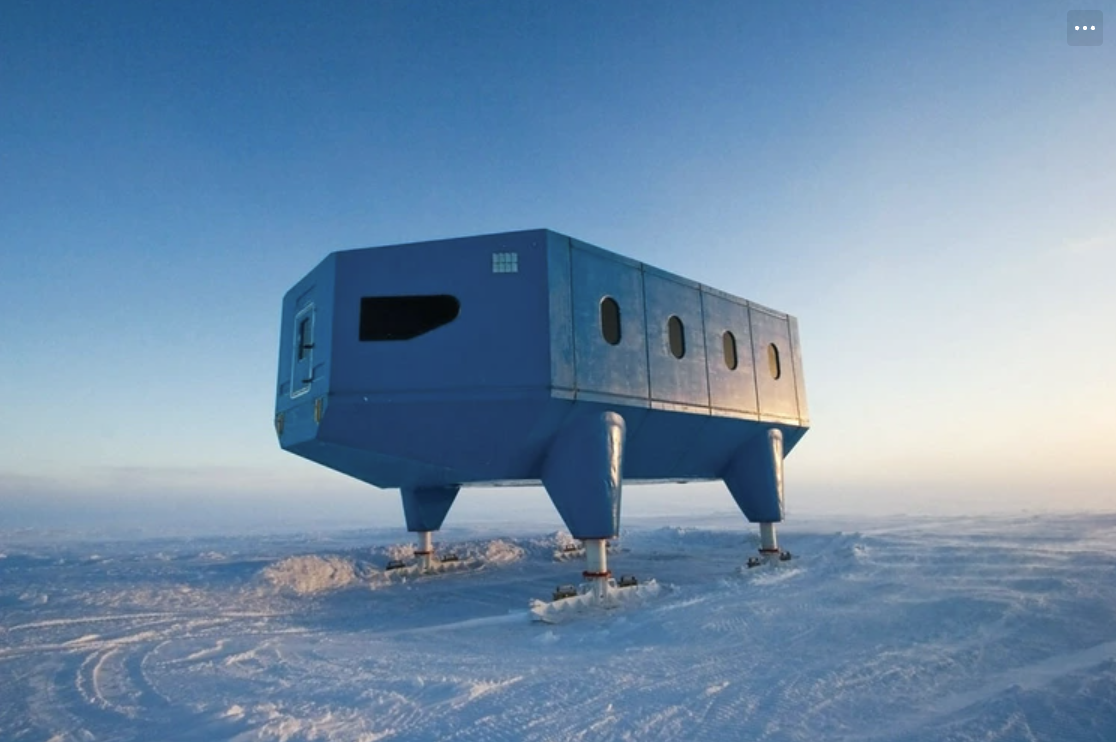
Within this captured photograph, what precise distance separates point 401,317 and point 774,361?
10422mm

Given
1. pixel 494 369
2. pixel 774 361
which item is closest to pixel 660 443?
pixel 494 369

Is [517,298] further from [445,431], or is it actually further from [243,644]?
[243,644]

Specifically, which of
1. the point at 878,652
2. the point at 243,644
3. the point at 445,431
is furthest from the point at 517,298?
the point at 878,652

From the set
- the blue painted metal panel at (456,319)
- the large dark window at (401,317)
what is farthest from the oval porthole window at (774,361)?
the large dark window at (401,317)

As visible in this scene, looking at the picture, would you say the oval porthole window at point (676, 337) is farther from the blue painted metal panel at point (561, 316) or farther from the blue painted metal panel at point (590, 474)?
the blue painted metal panel at point (561, 316)

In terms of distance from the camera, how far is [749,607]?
10133mm

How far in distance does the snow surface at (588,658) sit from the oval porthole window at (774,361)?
213 inches

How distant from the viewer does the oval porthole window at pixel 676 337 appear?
1416 centimetres

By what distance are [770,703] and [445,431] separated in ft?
23.9

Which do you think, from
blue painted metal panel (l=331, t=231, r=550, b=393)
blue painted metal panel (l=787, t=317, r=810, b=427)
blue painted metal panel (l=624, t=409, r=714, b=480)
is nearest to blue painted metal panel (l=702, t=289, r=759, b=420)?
blue painted metal panel (l=624, t=409, r=714, b=480)

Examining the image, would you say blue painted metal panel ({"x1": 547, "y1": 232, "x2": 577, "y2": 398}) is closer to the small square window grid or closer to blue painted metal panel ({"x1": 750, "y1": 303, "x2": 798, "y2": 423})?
the small square window grid

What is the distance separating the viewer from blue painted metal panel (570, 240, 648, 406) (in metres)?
11.9

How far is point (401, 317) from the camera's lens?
46.4 feet

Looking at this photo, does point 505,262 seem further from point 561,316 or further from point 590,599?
point 590,599
